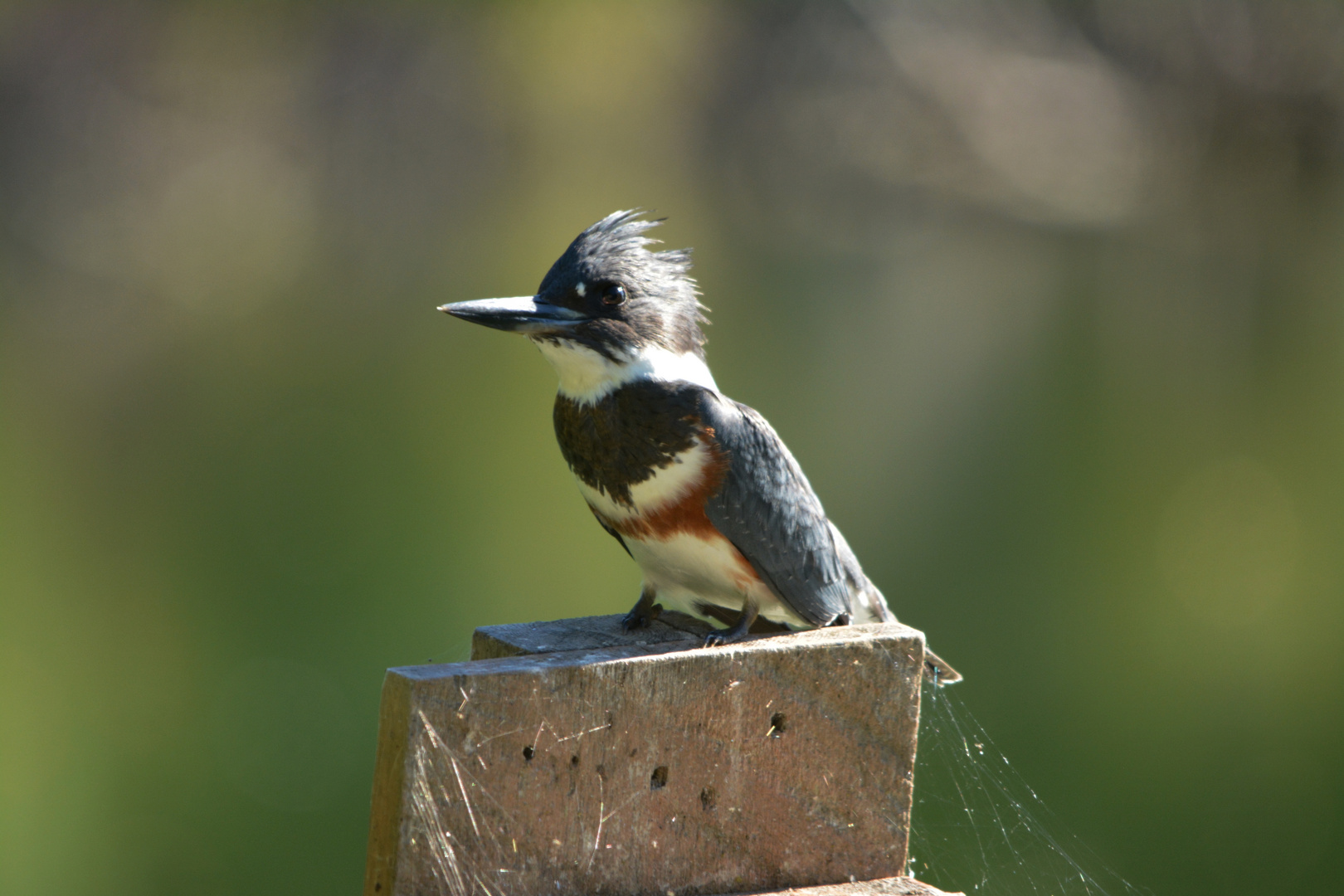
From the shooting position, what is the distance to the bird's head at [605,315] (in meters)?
2.47

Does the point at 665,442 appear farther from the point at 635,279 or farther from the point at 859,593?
the point at 859,593

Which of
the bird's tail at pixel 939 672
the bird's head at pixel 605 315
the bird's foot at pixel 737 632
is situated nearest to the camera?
the bird's foot at pixel 737 632

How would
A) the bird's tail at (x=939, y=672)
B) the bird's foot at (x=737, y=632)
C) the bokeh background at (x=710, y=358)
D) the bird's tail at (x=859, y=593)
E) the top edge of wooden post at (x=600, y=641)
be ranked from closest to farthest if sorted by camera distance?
the top edge of wooden post at (x=600, y=641), the bird's foot at (x=737, y=632), the bird's tail at (x=939, y=672), the bird's tail at (x=859, y=593), the bokeh background at (x=710, y=358)

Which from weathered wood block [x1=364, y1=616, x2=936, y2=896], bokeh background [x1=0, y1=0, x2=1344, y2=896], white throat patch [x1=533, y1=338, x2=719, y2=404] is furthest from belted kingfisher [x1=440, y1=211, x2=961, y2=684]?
bokeh background [x1=0, y1=0, x2=1344, y2=896]

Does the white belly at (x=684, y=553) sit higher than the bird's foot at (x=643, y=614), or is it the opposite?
the white belly at (x=684, y=553)

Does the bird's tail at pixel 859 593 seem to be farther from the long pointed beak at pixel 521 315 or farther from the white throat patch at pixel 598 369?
the long pointed beak at pixel 521 315

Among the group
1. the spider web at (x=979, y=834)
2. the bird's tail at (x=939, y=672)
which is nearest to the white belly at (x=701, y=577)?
the bird's tail at (x=939, y=672)

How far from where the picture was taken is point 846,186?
604 inches

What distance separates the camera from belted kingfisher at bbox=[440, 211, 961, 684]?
250cm

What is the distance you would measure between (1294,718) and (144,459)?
639cm

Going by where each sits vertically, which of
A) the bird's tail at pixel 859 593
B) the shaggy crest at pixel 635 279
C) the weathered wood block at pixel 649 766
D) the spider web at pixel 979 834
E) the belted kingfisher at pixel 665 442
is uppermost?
the shaggy crest at pixel 635 279

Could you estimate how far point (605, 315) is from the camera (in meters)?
2.50

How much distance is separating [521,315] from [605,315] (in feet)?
0.56

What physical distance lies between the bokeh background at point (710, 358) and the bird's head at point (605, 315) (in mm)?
1434
